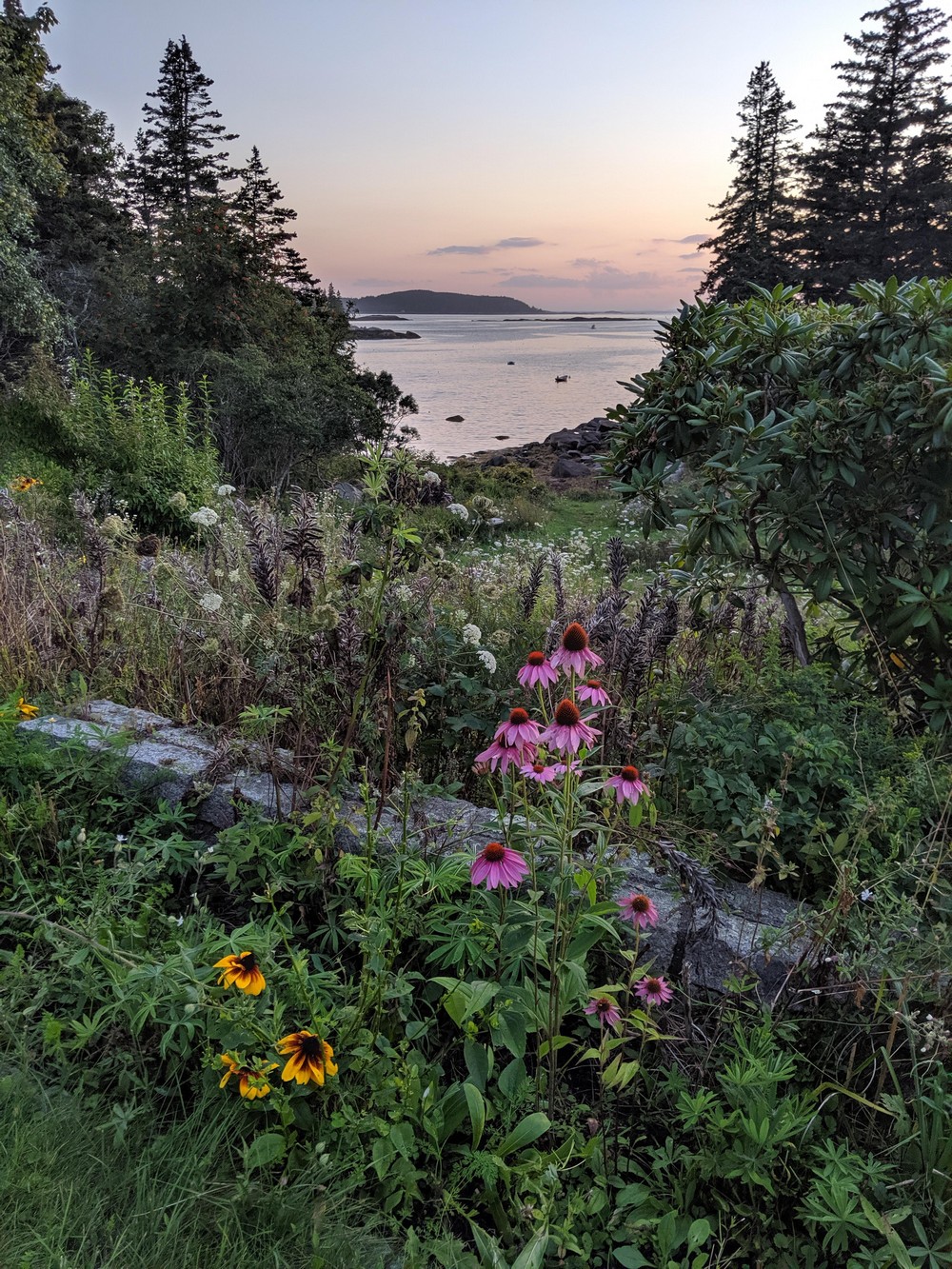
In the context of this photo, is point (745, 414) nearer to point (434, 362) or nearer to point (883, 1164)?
point (883, 1164)

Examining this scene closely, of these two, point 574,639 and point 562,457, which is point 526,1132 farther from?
point 562,457

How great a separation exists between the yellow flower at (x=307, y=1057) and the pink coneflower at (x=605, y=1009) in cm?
55

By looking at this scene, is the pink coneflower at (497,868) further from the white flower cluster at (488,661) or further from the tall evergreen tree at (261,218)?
the tall evergreen tree at (261,218)

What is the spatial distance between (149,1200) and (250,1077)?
0.81ft

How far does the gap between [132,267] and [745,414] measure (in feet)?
66.6

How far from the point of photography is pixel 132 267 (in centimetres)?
1867

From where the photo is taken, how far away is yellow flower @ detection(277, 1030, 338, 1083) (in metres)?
1.43

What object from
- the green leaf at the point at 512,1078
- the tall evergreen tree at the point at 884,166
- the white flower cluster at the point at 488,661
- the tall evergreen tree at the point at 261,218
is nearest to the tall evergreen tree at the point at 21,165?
the tall evergreen tree at the point at 261,218

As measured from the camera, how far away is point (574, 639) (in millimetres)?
1482

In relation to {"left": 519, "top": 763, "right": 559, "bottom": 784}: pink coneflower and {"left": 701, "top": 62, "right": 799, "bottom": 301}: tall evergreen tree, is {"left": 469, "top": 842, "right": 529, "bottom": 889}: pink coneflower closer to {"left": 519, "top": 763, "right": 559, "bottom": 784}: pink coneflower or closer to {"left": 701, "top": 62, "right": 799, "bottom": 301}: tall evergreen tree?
{"left": 519, "top": 763, "right": 559, "bottom": 784}: pink coneflower

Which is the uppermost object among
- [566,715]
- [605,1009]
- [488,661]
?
[566,715]

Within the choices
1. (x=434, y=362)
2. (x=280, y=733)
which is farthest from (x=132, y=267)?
(x=434, y=362)

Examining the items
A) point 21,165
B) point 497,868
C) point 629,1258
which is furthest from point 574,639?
point 21,165

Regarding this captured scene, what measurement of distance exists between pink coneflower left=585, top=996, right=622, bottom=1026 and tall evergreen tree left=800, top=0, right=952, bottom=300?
97.4 ft
